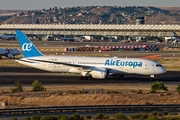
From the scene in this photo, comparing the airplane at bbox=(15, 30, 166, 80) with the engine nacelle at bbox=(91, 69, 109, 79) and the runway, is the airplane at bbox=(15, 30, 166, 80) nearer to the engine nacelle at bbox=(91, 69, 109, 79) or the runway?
the engine nacelle at bbox=(91, 69, 109, 79)

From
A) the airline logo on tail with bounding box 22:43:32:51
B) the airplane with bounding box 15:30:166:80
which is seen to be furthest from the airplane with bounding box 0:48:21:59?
the airplane with bounding box 15:30:166:80

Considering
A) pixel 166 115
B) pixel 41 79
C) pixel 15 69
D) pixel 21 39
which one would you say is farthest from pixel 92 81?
pixel 166 115

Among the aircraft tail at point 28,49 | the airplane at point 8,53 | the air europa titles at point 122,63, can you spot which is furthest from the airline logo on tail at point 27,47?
the airplane at point 8,53

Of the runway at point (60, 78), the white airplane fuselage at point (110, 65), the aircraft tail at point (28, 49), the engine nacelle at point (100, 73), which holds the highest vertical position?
the aircraft tail at point (28, 49)

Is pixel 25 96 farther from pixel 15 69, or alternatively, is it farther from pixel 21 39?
pixel 15 69

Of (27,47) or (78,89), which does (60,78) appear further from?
(78,89)

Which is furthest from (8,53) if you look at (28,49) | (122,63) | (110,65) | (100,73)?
(122,63)

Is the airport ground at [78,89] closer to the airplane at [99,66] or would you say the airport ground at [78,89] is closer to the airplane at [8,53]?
the airplane at [99,66]
